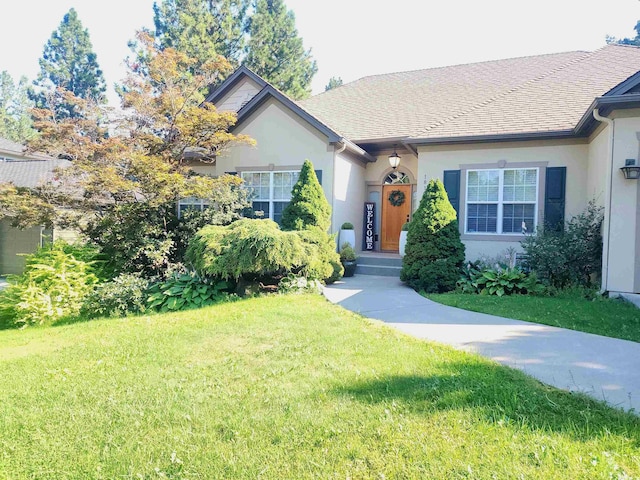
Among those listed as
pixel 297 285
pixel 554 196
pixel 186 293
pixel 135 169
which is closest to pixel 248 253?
pixel 297 285

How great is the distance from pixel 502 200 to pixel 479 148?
145cm

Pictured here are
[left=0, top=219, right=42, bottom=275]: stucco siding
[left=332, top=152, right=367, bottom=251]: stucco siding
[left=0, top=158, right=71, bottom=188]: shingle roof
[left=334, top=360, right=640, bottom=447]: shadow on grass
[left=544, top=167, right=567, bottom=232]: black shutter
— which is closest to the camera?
[left=334, top=360, right=640, bottom=447]: shadow on grass

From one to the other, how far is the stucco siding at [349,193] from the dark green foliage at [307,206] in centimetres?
68

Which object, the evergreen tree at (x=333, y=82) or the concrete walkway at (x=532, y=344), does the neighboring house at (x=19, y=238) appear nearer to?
the concrete walkway at (x=532, y=344)

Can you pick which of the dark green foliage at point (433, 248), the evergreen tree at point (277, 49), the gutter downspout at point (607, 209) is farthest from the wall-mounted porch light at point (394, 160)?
the evergreen tree at point (277, 49)

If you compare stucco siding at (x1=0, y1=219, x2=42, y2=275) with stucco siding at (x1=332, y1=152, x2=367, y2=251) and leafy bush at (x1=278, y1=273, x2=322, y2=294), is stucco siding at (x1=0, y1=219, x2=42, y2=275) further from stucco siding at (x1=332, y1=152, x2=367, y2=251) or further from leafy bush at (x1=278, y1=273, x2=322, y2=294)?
leafy bush at (x1=278, y1=273, x2=322, y2=294)

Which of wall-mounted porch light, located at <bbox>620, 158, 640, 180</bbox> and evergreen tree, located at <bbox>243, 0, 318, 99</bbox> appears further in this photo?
evergreen tree, located at <bbox>243, 0, 318, 99</bbox>

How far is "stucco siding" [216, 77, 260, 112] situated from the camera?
1461cm

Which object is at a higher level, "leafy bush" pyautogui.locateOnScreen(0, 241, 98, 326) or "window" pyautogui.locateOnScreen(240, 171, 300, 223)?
"window" pyautogui.locateOnScreen(240, 171, 300, 223)

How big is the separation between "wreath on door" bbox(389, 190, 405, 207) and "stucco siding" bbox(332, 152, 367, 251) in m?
0.89

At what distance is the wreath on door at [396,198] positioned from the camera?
496 inches

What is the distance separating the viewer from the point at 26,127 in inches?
1751

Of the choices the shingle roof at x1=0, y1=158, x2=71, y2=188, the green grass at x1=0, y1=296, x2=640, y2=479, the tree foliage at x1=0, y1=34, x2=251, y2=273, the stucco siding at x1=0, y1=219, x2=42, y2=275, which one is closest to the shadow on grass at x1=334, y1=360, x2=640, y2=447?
the green grass at x1=0, y1=296, x2=640, y2=479

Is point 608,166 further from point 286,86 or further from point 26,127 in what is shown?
point 26,127
